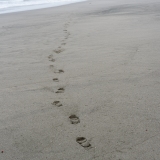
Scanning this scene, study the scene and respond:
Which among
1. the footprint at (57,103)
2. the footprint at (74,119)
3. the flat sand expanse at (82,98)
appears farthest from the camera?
the footprint at (57,103)

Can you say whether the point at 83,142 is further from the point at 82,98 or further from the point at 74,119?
the point at 82,98

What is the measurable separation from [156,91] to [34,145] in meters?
1.37

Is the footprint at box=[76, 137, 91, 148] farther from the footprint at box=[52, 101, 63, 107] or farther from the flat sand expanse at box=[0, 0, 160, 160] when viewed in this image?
the footprint at box=[52, 101, 63, 107]

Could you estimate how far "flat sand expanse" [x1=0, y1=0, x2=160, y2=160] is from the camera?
1.75 m

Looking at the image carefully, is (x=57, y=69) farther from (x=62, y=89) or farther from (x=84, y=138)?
(x=84, y=138)

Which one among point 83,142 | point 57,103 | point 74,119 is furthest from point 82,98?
point 83,142

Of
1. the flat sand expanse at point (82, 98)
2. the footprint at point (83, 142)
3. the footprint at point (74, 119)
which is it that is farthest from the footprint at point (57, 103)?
the footprint at point (83, 142)

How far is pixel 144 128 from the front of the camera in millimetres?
1891

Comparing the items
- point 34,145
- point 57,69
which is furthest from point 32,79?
point 34,145

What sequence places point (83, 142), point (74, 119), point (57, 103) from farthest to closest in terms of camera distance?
point (57, 103), point (74, 119), point (83, 142)

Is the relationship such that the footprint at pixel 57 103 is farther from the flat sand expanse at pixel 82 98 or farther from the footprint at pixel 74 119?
the footprint at pixel 74 119

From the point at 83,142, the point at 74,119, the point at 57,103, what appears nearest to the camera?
the point at 83,142

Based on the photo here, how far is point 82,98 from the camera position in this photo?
7.80ft

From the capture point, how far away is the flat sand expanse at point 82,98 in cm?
175
